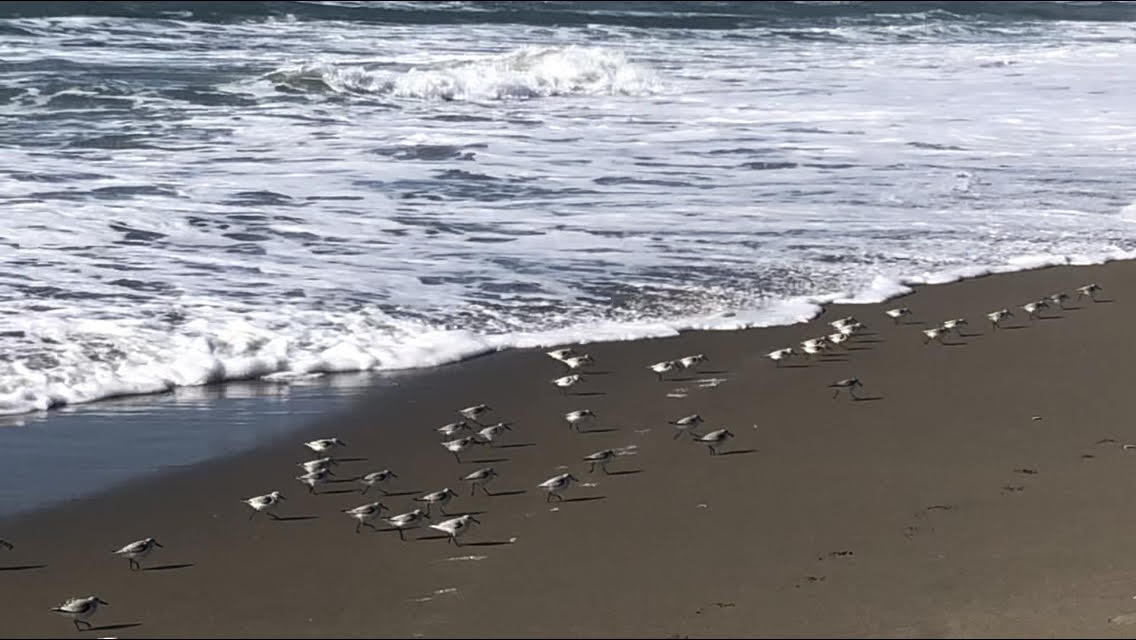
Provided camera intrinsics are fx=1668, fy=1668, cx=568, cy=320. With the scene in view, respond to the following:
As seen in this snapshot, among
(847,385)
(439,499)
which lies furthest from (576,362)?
(439,499)

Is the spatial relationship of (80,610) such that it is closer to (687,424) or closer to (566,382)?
(687,424)

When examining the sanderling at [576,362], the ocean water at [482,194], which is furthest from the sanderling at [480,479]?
the ocean water at [482,194]

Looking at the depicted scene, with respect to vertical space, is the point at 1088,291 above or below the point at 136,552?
below

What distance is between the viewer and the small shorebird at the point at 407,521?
5.77 m

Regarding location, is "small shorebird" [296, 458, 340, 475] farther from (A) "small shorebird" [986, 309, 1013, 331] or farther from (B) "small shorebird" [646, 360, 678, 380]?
(A) "small shorebird" [986, 309, 1013, 331]

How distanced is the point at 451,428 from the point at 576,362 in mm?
1267

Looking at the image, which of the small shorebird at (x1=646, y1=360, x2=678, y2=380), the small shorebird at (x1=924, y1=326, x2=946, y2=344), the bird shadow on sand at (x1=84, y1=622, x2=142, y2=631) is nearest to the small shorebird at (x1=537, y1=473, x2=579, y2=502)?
the bird shadow on sand at (x1=84, y1=622, x2=142, y2=631)

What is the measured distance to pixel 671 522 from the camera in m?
5.85

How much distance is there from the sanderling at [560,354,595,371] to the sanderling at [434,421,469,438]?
1105 mm

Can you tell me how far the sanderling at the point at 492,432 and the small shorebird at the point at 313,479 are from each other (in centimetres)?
81

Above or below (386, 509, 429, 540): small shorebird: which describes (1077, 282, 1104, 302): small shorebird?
below

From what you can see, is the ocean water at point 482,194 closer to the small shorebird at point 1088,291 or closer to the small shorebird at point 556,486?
the small shorebird at point 1088,291

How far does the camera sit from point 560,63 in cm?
2616

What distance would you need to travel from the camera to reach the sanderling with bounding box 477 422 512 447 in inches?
275
